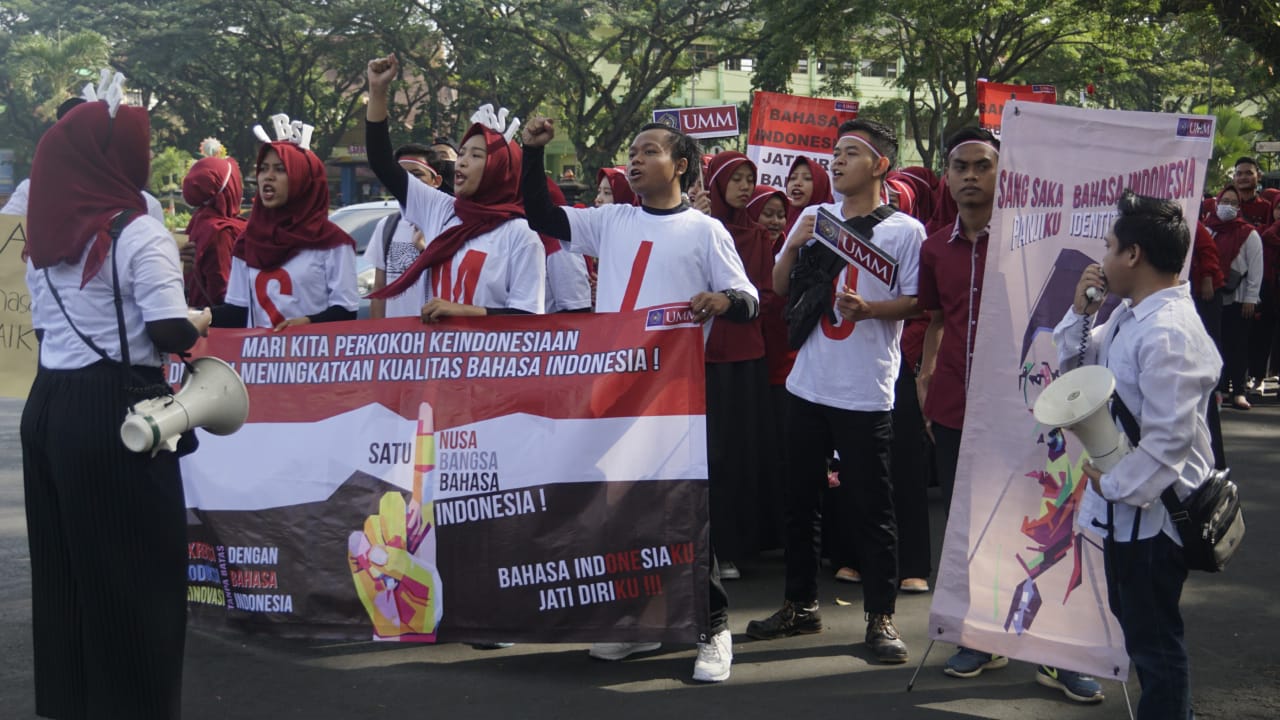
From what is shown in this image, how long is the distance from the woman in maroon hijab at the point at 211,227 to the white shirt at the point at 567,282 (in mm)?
1695

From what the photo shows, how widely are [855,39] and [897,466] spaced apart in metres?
25.0

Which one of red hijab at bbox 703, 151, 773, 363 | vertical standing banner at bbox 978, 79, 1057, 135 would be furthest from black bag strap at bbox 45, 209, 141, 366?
vertical standing banner at bbox 978, 79, 1057, 135

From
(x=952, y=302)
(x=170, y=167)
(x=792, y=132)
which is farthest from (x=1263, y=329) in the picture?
(x=170, y=167)

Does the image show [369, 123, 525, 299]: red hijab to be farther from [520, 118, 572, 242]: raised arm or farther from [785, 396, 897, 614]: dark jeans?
[785, 396, 897, 614]: dark jeans

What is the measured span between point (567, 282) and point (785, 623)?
2.15 m

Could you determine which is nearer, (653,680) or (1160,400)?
(1160,400)

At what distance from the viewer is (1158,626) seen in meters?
3.53

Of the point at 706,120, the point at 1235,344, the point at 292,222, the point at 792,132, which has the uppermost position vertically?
the point at 706,120

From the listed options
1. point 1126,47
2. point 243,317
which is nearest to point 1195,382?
point 243,317

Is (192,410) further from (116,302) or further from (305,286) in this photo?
(305,286)

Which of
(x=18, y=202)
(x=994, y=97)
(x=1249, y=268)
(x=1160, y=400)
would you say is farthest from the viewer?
(x=1249, y=268)

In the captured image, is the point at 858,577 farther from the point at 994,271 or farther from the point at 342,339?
the point at 342,339

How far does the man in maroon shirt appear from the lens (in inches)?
190

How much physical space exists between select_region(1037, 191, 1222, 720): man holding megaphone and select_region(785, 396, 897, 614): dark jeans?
1322 millimetres
